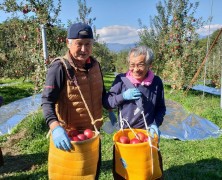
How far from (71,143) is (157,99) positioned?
85cm

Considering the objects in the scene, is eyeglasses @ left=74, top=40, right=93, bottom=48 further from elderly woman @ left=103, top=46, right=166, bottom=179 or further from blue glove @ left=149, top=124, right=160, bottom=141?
blue glove @ left=149, top=124, right=160, bottom=141

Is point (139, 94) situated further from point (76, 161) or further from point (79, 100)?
point (76, 161)

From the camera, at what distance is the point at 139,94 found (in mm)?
2080

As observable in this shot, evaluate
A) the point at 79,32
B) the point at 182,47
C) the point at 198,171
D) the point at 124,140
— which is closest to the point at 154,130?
the point at 124,140

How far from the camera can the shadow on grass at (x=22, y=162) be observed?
3.76 m

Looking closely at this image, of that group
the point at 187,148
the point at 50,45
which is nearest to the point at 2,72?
the point at 50,45

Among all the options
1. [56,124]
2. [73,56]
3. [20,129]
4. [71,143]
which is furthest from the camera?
Result: [20,129]

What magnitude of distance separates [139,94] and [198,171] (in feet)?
6.66

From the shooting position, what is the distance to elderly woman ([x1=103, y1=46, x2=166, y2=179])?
83.4 inches

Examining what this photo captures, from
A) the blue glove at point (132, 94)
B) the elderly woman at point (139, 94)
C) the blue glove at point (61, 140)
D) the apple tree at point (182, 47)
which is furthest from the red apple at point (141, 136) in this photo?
the apple tree at point (182, 47)

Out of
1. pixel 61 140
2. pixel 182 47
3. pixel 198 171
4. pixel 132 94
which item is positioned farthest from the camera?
pixel 182 47

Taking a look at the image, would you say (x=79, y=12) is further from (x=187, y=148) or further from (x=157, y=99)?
(x=157, y=99)

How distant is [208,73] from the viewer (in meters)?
14.7

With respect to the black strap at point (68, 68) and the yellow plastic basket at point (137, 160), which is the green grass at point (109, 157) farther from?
the black strap at point (68, 68)
